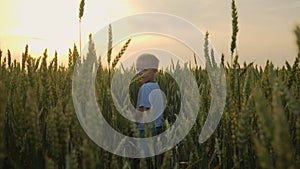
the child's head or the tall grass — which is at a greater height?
the child's head

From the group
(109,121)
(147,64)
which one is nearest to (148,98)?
(147,64)

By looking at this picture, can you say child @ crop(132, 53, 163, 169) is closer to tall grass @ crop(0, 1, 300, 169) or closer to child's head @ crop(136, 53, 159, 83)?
child's head @ crop(136, 53, 159, 83)

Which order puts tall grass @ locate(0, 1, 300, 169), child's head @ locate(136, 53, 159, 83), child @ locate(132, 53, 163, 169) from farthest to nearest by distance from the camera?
child's head @ locate(136, 53, 159, 83) → child @ locate(132, 53, 163, 169) → tall grass @ locate(0, 1, 300, 169)

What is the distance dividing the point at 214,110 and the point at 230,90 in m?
0.21

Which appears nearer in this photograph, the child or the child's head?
the child

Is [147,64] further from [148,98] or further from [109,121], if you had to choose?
[109,121]

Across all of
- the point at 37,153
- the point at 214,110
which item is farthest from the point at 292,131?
the point at 37,153

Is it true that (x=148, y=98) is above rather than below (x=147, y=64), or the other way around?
below

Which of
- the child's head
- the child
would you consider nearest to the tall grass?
the child

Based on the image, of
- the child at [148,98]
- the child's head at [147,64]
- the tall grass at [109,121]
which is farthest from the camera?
the child's head at [147,64]

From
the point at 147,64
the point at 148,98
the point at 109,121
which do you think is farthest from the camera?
the point at 147,64

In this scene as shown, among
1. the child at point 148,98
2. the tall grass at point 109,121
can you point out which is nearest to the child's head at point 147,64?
the child at point 148,98

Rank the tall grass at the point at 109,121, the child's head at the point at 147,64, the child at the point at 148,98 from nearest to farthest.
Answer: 1. the tall grass at the point at 109,121
2. the child at the point at 148,98
3. the child's head at the point at 147,64

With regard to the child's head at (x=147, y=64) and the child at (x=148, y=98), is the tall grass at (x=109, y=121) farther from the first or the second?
the child's head at (x=147, y=64)
